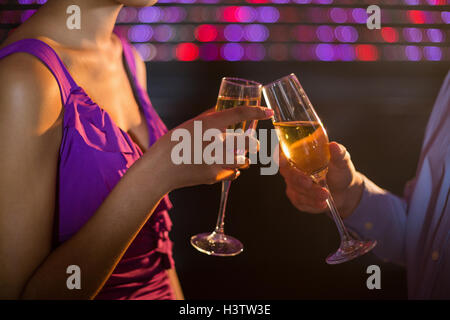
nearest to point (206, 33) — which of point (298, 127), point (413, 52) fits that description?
point (413, 52)

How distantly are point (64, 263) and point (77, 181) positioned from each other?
23cm

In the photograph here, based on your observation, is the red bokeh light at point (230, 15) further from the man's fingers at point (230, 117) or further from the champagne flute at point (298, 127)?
the man's fingers at point (230, 117)

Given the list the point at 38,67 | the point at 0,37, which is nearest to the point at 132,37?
the point at 0,37

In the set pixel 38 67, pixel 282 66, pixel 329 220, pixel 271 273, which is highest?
pixel 282 66

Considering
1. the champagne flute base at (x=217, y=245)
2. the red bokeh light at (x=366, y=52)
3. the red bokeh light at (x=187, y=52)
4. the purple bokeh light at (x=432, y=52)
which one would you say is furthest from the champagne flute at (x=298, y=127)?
the purple bokeh light at (x=432, y=52)

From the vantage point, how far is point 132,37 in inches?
98.5

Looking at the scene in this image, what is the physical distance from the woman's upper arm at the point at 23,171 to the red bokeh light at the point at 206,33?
178 centimetres

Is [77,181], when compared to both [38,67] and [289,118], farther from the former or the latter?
[289,118]

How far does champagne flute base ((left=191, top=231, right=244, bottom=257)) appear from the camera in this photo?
1.03m

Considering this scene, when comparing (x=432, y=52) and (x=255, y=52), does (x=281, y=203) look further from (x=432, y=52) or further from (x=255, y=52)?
(x=432, y=52)

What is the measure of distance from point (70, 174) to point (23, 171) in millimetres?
166

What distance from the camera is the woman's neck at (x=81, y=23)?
1.09 m

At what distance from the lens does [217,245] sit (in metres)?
1.08

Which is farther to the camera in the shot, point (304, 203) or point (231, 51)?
point (231, 51)
